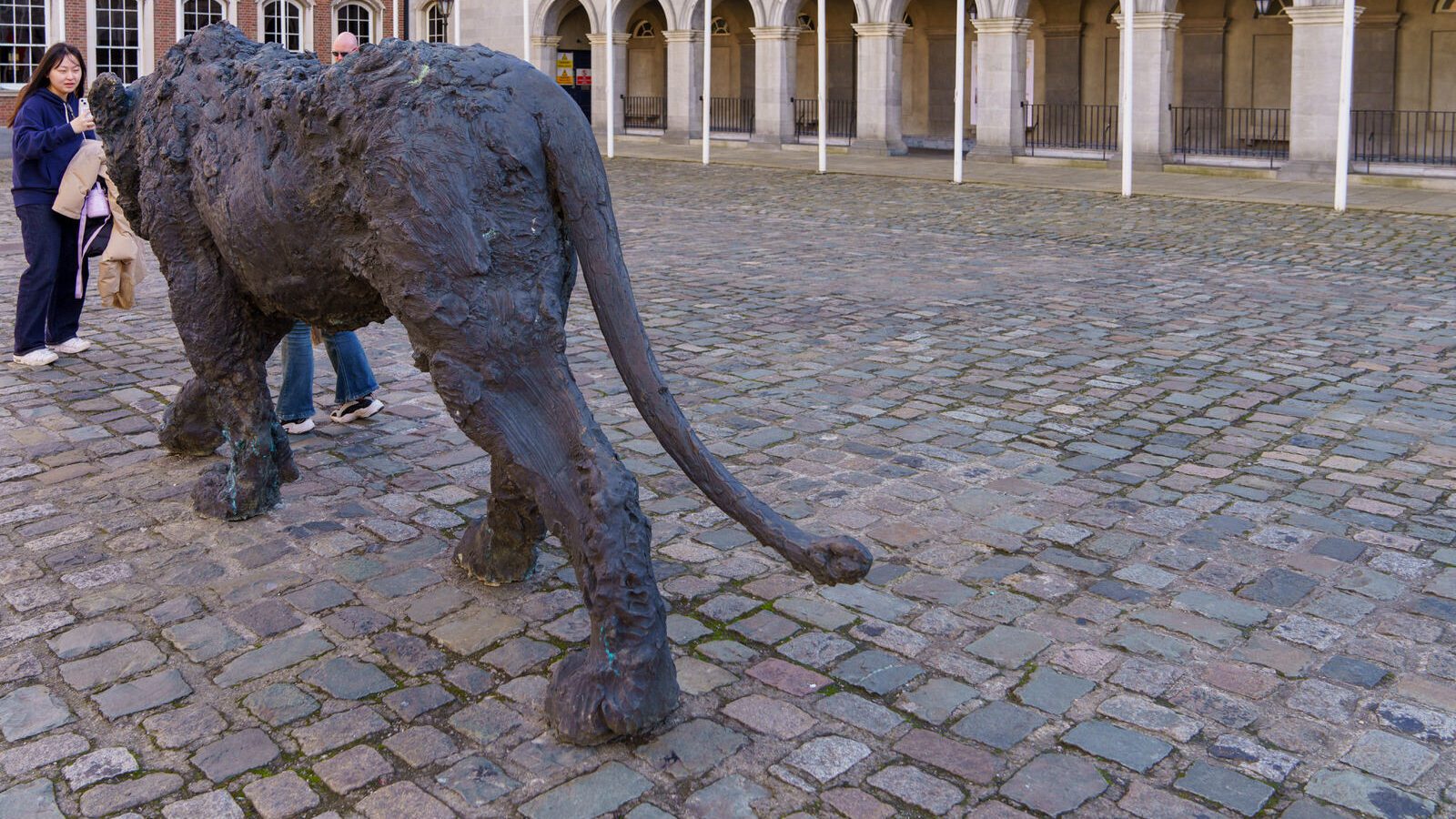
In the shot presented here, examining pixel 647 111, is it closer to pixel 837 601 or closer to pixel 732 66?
pixel 732 66

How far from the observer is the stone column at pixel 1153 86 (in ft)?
74.3

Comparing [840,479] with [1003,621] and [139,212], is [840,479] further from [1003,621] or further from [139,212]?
[139,212]

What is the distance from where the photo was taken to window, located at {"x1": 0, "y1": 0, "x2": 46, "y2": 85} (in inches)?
1181

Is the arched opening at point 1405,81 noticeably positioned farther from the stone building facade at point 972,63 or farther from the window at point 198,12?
the window at point 198,12

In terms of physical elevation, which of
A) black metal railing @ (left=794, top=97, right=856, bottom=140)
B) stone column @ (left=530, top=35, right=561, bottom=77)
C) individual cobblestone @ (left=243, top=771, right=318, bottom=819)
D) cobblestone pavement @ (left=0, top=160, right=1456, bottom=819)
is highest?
stone column @ (left=530, top=35, right=561, bottom=77)

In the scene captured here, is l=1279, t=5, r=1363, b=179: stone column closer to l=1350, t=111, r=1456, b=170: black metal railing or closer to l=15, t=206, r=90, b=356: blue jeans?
l=1350, t=111, r=1456, b=170: black metal railing

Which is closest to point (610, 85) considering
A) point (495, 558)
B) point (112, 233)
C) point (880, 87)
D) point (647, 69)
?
point (880, 87)

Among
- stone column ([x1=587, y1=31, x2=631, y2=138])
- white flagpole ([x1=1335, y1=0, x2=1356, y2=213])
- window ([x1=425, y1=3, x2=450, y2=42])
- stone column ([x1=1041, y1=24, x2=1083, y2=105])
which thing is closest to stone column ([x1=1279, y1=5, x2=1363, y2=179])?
white flagpole ([x1=1335, y1=0, x2=1356, y2=213])

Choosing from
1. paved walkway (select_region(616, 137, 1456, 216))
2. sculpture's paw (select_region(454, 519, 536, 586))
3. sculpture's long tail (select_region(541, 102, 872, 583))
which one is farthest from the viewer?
paved walkway (select_region(616, 137, 1456, 216))

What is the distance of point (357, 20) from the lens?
35.0 metres

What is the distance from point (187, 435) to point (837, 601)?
306 centimetres

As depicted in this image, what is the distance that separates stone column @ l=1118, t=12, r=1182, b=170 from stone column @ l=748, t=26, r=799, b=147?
7660 mm

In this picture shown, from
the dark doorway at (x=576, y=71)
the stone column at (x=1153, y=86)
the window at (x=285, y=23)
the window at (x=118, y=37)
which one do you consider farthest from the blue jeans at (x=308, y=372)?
the window at (x=285, y=23)

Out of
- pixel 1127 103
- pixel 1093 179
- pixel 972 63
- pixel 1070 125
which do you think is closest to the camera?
pixel 1127 103
